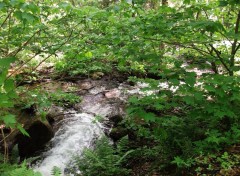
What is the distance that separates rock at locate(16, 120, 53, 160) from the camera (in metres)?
6.33

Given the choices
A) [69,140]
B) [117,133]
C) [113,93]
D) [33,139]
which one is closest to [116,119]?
[117,133]

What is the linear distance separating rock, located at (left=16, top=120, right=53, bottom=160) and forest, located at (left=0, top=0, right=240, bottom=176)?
0.03m

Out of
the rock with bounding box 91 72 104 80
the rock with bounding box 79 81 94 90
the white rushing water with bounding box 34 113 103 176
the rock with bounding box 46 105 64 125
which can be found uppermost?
the rock with bounding box 91 72 104 80

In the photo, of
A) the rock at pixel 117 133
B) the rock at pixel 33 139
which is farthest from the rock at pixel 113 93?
Answer: the rock at pixel 33 139

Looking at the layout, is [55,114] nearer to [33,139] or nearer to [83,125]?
[83,125]

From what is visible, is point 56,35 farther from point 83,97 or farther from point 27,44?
point 83,97

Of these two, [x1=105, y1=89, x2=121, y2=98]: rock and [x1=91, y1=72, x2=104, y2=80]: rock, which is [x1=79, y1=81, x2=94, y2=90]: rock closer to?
[x1=91, y1=72, x2=104, y2=80]: rock

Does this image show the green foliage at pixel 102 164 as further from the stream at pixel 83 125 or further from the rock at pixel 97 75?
the rock at pixel 97 75

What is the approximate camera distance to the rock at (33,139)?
633cm

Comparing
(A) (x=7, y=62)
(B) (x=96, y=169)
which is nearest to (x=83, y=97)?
(B) (x=96, y=169)

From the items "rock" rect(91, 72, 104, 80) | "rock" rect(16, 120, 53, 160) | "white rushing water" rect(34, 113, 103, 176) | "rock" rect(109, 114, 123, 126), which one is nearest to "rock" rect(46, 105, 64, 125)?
"white rushing water" rect(34, 113, 103, 176)

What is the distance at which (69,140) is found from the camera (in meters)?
6.99

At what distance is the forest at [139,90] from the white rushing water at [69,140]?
0.09 feet

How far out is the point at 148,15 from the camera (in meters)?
4.23
